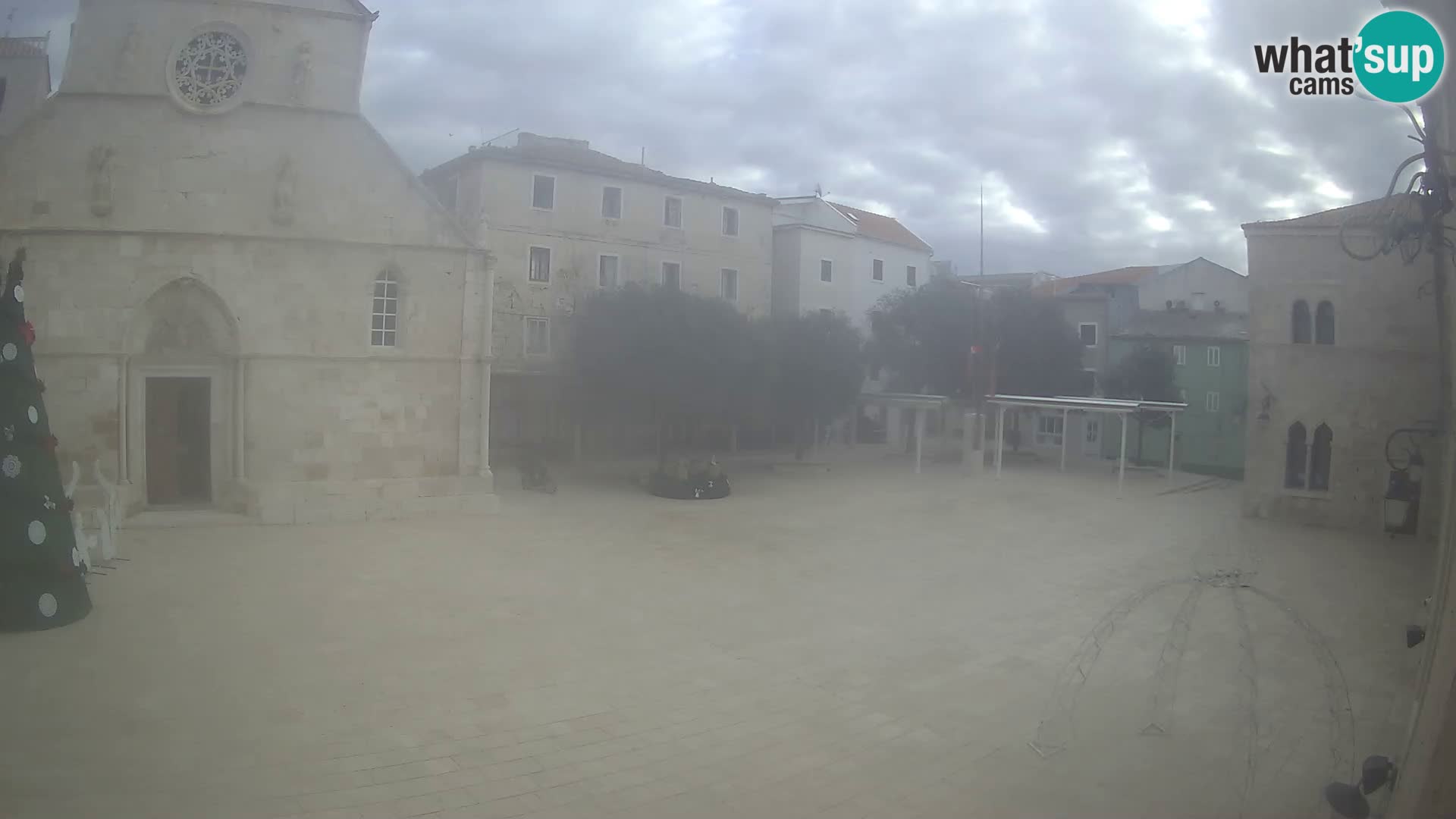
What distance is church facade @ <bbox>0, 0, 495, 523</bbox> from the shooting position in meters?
13.8

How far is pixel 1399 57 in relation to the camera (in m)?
5.50

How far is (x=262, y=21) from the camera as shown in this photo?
14.8 meters

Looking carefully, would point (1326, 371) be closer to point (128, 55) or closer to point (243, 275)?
point (243, 275)

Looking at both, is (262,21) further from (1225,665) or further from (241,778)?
(1225,665)

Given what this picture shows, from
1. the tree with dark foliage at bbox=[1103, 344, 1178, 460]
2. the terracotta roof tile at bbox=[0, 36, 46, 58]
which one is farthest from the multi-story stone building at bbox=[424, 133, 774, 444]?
the tree with dark foliage at bbox=[1103, 344, 1178, 460]

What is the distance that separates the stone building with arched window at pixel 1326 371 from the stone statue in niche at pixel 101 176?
65.2ft

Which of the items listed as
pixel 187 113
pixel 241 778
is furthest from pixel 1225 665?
pixel 187 113

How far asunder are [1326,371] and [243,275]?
2043 centimetres

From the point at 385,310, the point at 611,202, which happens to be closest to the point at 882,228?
the point at 611,202

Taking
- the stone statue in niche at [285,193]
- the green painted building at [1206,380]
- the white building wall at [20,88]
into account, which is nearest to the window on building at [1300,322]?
the green painted building at [1206,380]

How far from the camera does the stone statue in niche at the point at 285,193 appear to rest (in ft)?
49.3

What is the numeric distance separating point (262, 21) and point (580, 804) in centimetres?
1526

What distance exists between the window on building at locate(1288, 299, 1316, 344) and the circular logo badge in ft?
40.5

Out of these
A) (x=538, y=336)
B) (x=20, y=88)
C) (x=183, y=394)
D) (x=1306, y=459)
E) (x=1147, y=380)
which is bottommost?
(x=1306, y=459)
